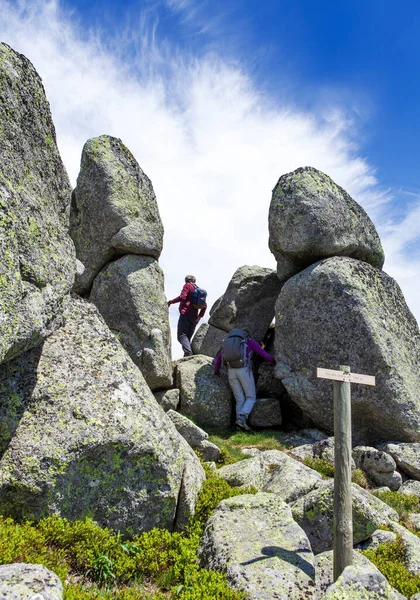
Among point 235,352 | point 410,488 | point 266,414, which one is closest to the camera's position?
point 410,488

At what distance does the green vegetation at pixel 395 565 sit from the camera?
9.53 metres

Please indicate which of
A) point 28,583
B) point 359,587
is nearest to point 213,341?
point 359,587

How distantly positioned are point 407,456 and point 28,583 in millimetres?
16210

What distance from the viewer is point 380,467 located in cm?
1703

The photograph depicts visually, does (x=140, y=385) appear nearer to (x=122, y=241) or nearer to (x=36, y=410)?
(x=36, y=410)

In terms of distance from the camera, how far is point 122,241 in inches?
880

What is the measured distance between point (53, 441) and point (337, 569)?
238 inches

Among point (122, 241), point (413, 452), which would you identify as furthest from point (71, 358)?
point (413, 452)

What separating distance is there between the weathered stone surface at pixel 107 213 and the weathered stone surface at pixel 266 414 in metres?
8.92

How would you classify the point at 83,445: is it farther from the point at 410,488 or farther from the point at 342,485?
the point at 410,488

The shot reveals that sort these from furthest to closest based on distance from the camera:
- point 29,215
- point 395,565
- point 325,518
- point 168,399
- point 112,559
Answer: point 168,399
point 325,518
point 395,565
point 29,215
point 112,559

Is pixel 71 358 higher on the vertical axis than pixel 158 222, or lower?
lower

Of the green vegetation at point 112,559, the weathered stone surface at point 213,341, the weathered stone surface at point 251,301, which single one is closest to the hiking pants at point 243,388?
the weathered stone surface at point 251,301

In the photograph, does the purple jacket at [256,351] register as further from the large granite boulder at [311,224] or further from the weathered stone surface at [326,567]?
the weathered stone surface at [326,567]
